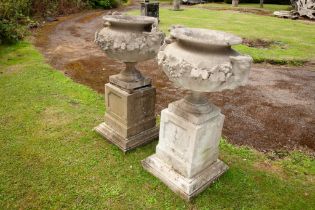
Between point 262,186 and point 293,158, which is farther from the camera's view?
point 293,158

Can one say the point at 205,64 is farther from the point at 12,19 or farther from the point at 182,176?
the point at 12,19

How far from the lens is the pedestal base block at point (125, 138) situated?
4012 millimetres

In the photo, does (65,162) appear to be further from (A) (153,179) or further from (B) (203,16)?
(B) (203,16)

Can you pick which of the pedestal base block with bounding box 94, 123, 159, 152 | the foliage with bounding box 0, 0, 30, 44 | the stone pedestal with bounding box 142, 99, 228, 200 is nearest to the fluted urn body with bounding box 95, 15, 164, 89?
the stone pedestal with bounding box 142, 99, 228, 200

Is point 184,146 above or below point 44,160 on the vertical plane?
above

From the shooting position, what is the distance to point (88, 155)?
155 inches

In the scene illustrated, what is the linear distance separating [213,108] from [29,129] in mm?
3005

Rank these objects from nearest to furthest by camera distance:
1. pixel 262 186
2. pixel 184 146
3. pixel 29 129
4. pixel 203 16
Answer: pixel 184 146 → pixel 262 186 → pixel 29 129 → pixel 203 16

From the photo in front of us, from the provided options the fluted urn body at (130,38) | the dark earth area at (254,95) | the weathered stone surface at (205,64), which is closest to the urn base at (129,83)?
the fluted urn body at (130,38)

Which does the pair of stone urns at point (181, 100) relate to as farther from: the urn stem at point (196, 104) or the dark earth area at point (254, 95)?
the dark earth area at point (254, 95)

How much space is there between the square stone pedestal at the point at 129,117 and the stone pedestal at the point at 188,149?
597mm

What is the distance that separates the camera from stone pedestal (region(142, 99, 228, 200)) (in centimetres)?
312

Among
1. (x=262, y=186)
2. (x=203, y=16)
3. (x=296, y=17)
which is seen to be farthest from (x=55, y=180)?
(x=296, y=17)

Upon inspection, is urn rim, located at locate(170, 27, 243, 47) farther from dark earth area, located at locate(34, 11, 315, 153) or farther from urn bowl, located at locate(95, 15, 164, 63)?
dark earth area, located at locate(34, 11, 315, 153)
